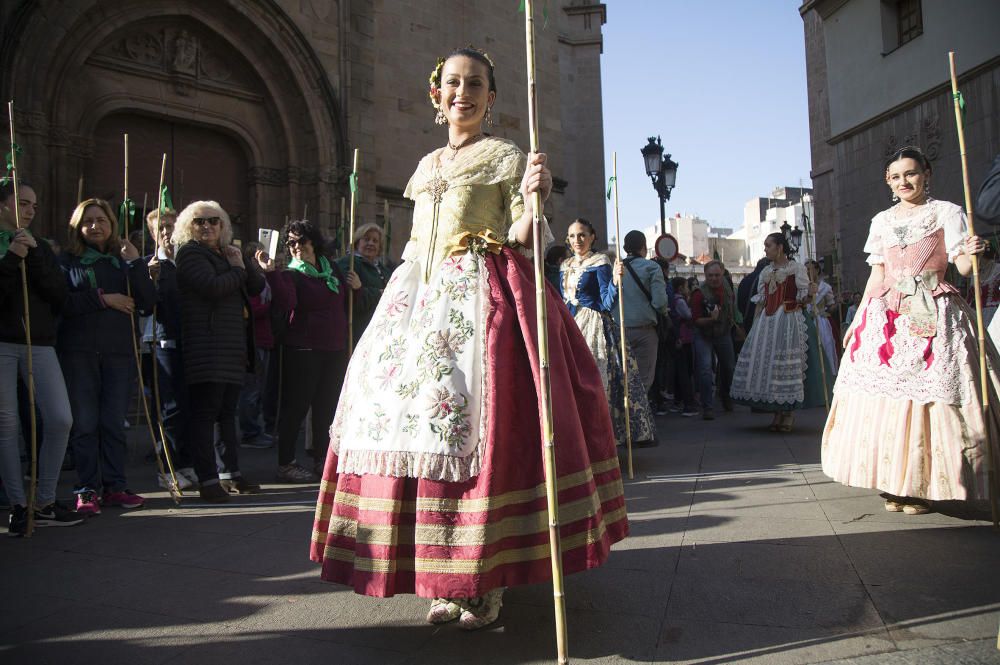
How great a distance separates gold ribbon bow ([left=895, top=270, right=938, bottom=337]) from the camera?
13.0ft

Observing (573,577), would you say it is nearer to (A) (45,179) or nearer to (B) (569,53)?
(A) (45,179)

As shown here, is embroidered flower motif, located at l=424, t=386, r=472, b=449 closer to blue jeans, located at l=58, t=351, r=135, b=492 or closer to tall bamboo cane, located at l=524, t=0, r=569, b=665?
tall bamboo cane, located at l=524, t=0, r=569, b=665

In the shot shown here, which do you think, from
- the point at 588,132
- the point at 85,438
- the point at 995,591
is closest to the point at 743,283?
the point at 995,591

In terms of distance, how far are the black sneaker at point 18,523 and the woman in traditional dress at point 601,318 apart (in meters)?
3.89

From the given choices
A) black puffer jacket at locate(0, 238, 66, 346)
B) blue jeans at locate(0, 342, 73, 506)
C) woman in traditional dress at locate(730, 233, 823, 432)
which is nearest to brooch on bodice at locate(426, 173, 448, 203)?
black puffer jacket at locate(0, 238, 66, 346)

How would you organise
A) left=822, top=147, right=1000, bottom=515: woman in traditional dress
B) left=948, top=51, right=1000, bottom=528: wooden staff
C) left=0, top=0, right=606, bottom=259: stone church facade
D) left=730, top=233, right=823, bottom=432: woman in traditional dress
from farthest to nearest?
left=0, top=0, right=606, bottom=259: stone church facade < left=730, top=233, right=823, bottom=432: woman in traditional dress < left=822, top=147, right=1000, bottom=515: woman in traditional dress < left=948, top=51, right=1000, bottom=528: wooden staff

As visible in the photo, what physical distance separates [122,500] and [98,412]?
571mm

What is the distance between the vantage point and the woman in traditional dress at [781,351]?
280 inches

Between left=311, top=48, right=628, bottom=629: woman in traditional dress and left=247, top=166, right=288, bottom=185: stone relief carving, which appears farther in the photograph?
left=247, top=166, right=288, bottom=185: stone relief carving

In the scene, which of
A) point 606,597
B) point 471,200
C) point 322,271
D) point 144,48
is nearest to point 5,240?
point 322,271

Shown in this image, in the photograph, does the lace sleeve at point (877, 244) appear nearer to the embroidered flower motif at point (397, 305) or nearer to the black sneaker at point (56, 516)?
the embroidered flower motif at point (397, 305)

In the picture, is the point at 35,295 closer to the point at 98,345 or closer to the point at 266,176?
the point at 98,345

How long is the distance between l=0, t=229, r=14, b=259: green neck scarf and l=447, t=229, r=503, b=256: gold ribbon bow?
9.12ft

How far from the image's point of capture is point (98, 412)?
462 centimetres
